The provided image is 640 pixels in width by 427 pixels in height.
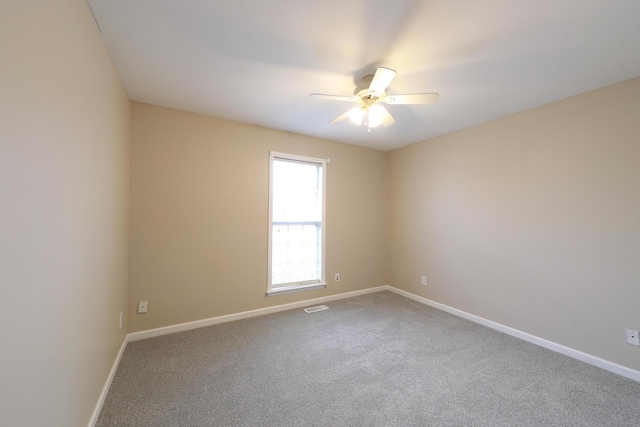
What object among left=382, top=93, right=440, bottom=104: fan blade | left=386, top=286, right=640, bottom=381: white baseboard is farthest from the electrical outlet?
left=386, top=286, right=640, bottom=381: white baseboard

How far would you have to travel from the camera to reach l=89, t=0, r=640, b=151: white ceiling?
1.38m

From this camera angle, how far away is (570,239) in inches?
89.7

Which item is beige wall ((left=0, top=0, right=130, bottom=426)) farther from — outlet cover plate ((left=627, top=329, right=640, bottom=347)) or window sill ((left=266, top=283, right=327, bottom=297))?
outlet cover plate ((left=627, top=329, right=640, bottom=347))

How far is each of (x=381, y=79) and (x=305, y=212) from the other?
2134 millimetres

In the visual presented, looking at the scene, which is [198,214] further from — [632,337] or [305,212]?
[632,337]

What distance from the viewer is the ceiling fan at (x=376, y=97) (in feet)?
5.56

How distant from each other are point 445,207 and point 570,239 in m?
1.27

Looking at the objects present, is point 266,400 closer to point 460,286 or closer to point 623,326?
point 460,286

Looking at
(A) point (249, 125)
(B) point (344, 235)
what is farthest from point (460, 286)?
(A) point (249, 125)

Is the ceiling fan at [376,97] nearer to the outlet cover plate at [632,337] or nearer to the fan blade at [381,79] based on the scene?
the fan blade at [381,79]

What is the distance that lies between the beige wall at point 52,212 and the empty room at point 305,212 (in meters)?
0.01

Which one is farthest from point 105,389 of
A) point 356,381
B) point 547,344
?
point 547,344

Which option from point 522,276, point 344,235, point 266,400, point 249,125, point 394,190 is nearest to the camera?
point 266,400

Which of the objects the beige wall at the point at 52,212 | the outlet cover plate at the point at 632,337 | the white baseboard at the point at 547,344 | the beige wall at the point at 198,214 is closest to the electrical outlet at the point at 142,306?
the beige wall at the point at 198,214
